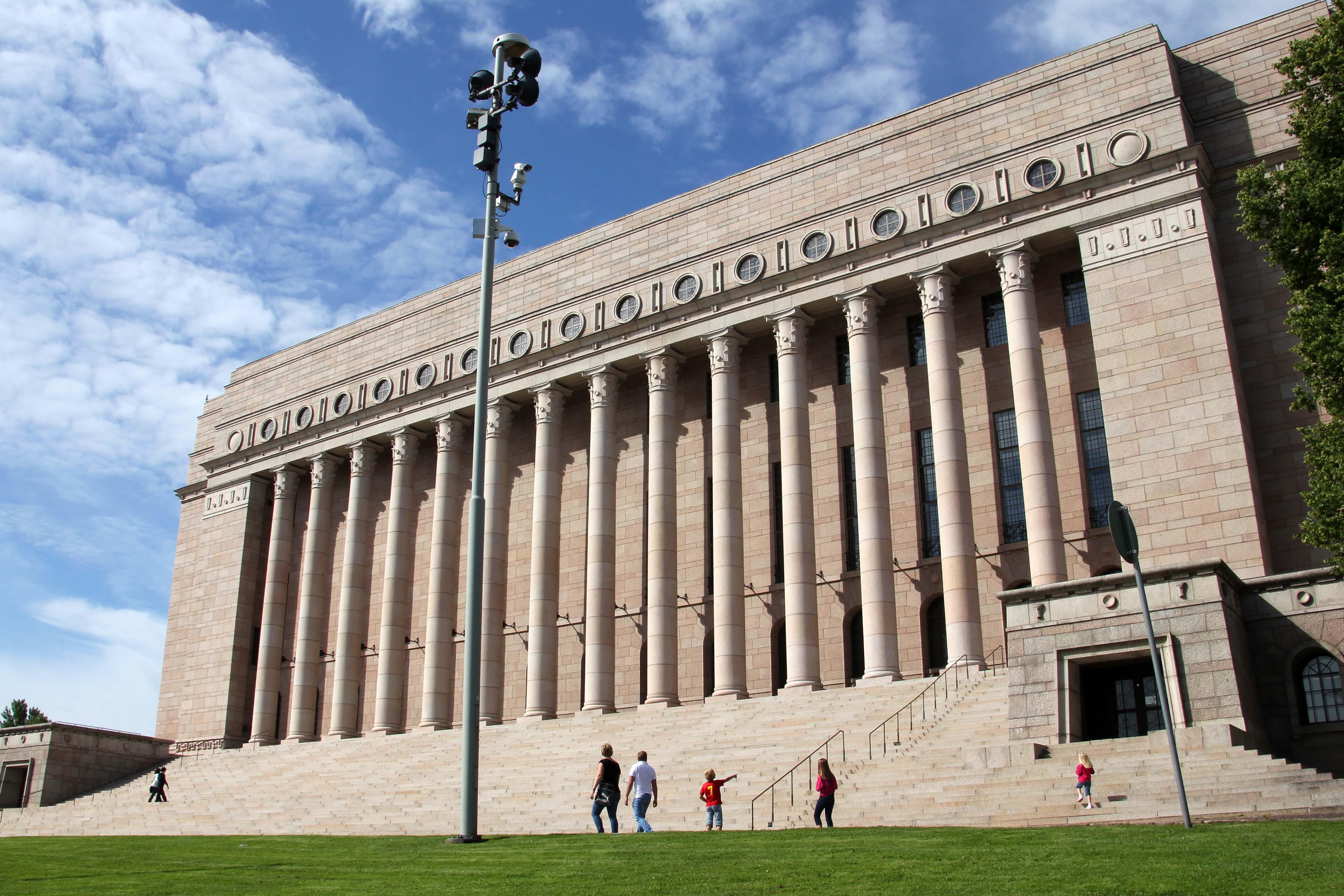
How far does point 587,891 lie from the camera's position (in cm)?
1209

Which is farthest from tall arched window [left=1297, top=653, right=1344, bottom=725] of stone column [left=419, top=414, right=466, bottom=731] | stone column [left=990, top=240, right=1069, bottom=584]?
stone column [left=419, top=414, right=466, bottom=731]

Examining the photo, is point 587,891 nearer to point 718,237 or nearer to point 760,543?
point 760,543

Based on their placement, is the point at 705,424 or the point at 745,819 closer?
the point at 745,819

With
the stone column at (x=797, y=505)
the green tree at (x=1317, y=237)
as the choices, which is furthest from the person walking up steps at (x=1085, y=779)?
the stone column at (x=797, y=505)

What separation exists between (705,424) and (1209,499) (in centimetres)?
1908

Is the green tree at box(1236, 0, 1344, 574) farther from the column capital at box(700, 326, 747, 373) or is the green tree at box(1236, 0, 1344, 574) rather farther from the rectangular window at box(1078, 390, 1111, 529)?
the column capital at box(700, 326, 747, 373)

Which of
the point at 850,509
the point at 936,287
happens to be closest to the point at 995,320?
the point at 936,287

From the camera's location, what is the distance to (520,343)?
4884cm

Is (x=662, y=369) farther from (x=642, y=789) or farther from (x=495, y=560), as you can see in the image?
(x=642, y=789)

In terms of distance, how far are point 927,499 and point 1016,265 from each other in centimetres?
814

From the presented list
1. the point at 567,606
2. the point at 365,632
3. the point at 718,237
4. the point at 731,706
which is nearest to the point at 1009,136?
the point at 718,237

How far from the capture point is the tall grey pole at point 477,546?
60.3ft

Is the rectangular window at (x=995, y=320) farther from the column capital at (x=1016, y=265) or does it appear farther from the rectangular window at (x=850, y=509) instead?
the rectangular window at (x=850, y=509)

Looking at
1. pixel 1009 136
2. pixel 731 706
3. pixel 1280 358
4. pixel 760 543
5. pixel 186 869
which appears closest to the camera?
pixel 186 869
